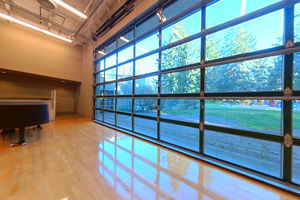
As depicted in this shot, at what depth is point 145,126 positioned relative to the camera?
293cm

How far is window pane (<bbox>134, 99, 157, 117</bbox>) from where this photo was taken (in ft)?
8.64

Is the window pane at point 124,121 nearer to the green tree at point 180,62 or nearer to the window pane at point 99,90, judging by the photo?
the green tree at point 180,62

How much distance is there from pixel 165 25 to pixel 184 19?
16.2 inches

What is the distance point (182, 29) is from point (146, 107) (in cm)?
199

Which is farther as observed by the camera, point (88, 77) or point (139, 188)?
point (88, 77)

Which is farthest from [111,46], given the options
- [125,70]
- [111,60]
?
[125,70]

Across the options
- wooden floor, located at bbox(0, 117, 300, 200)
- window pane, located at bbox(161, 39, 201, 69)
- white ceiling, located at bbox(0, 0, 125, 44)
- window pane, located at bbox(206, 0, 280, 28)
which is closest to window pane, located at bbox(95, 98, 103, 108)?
wooden floor, located at bbox(0, 117, 300, 200)

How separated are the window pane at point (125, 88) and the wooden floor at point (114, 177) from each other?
1.85m

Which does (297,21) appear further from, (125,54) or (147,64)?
(125,54)

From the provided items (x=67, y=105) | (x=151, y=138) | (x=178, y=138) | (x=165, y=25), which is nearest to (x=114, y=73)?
(x=165, y=25)

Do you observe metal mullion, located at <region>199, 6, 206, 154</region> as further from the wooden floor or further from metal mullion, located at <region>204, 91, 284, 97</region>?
the wooden floor

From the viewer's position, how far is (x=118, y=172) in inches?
55.4

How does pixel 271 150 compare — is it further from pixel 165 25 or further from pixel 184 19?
pixel 165 25

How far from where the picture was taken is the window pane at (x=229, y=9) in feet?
4.93
